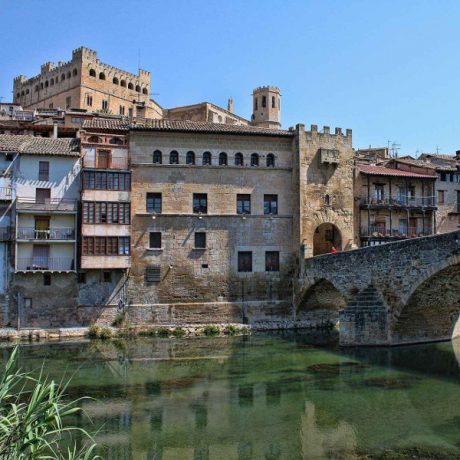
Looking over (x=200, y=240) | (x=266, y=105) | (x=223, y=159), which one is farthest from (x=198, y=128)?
(x=266, y=105)

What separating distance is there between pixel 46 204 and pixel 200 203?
342 inches

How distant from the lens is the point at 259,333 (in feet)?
104

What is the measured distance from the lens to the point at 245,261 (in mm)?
33625

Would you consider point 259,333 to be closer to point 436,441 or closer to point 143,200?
point 143,200

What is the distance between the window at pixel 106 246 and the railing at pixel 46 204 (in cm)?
221

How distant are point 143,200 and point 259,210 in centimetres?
694

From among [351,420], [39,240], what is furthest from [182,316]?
[351,420]

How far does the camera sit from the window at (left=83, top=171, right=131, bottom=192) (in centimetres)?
3083

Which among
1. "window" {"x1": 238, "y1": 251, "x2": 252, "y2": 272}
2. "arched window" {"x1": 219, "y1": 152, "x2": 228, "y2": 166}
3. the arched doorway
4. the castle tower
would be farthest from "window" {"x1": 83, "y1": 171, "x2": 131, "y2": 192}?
the castle tower

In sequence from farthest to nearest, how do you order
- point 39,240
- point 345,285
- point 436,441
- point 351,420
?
point 39,240 < point 345,285 < point 351,420 < point 436,441

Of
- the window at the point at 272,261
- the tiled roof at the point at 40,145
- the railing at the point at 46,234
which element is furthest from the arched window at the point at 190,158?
the railing at the point at 46,234

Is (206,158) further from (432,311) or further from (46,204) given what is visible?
(432,311)

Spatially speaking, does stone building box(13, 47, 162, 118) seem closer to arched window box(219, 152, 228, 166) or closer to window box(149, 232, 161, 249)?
arched window box(219, 152, 228, 166)

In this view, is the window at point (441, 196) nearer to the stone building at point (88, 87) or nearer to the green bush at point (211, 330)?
the green bush at point (211, 330)
